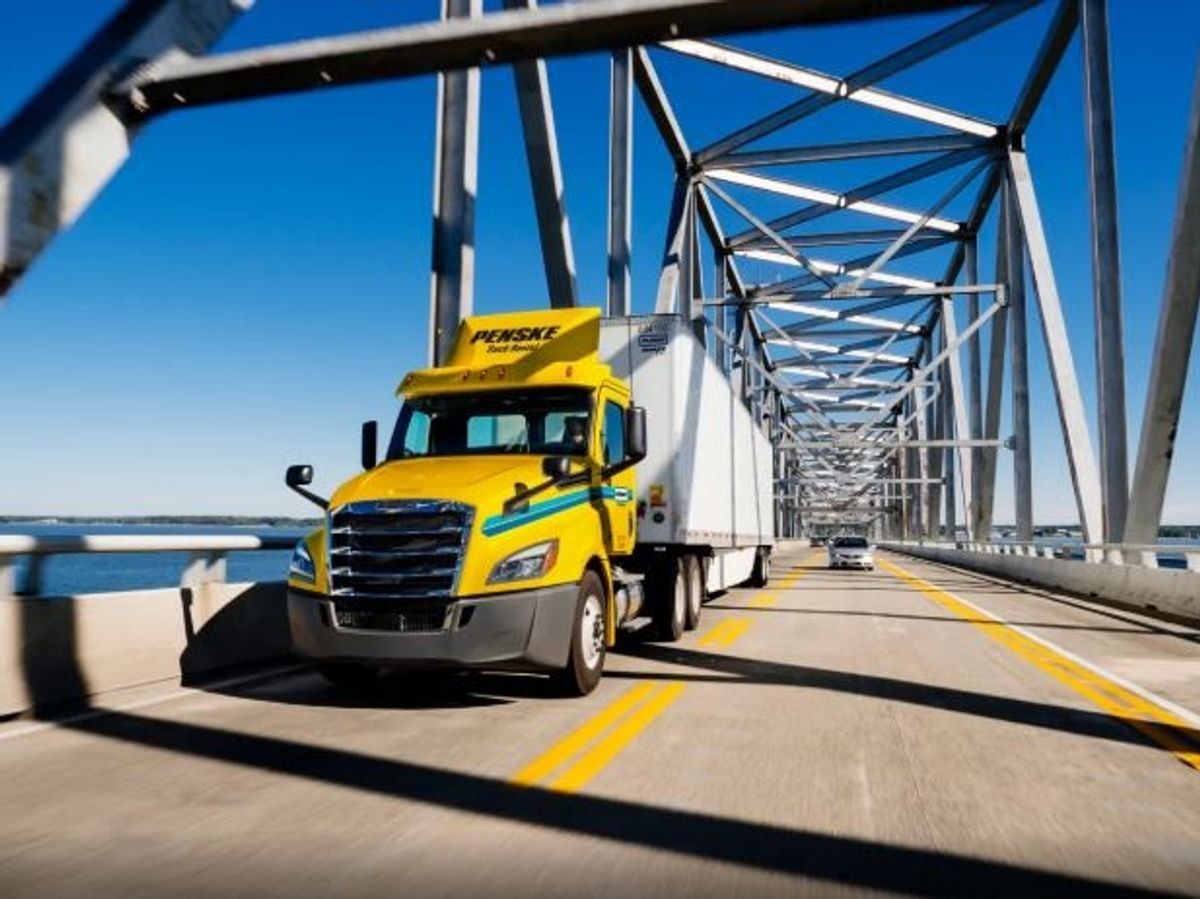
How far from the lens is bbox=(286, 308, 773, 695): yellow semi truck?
22.5ft

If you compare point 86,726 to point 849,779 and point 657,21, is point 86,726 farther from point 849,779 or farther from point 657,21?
point 657,21

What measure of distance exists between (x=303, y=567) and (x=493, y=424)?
2.36 meters

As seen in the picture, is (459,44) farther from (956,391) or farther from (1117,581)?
(956,391)

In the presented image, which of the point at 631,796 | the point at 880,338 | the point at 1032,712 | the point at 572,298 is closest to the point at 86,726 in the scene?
the point at 631,796

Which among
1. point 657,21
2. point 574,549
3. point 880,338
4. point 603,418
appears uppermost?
point 880,338

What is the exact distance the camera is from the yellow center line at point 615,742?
4930 millimetres

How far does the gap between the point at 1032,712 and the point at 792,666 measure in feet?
8.43

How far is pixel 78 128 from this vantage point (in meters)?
5.84

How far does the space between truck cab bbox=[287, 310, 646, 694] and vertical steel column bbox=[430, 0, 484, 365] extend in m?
5.46

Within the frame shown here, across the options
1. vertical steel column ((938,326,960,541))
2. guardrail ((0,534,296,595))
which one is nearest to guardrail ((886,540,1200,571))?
guardrail ((0,534,296,595))

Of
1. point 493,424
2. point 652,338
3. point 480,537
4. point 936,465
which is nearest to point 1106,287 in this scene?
point 652,338

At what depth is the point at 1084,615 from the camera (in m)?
15.8

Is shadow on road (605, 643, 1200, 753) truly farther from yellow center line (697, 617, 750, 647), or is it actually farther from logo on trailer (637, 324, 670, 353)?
logo on trailer (637, 324, 670, 353)

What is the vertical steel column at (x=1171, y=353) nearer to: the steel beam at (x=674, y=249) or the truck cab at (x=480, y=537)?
the truck cab at (x=480, y=537)
